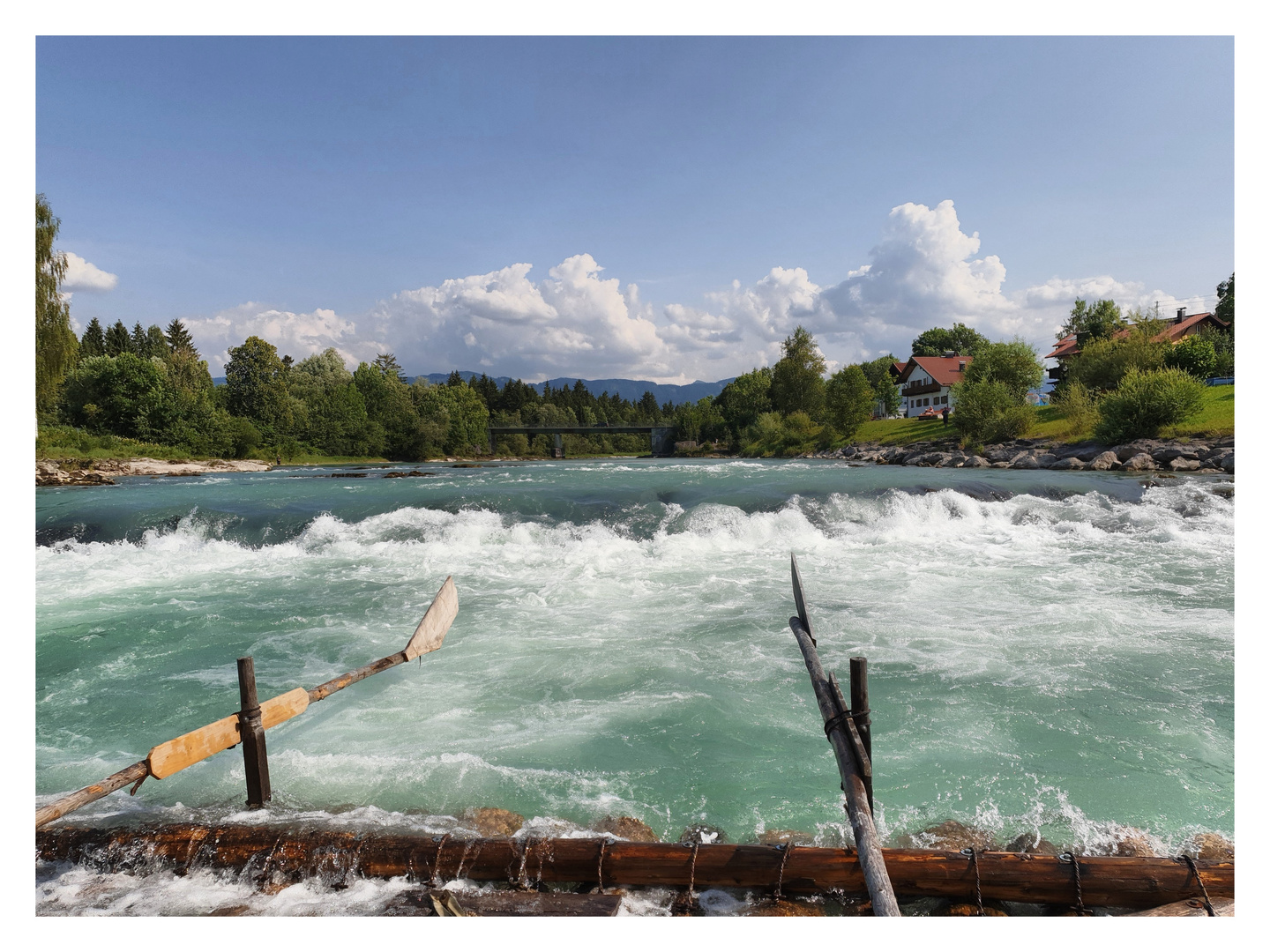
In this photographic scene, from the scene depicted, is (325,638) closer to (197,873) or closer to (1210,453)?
(197,873)

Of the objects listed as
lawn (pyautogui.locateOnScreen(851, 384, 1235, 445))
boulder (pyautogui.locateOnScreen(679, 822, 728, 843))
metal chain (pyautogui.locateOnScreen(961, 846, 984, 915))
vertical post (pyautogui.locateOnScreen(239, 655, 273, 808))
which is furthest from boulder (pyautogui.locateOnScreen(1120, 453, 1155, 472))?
vertical post (pyautogui.locateOnScreen(239, 655, 273, 808))

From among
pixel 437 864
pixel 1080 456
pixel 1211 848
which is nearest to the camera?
pixel 437 864

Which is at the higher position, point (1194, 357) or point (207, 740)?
point (1194, 357)

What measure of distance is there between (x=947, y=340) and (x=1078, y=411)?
69.8 m

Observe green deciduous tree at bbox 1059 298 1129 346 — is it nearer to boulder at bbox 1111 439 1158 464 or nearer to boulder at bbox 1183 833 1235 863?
boulder at bbox 1111 439 1158 464

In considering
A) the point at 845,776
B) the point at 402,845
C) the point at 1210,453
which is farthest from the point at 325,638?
the point at 1210,453

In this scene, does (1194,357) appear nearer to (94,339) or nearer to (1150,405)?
(1150,405)

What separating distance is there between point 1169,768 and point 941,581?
7.06 metres

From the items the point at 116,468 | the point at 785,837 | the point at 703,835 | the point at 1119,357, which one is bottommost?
the point at 703,835

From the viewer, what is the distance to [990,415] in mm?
41812

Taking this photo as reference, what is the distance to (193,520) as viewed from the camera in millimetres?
17344

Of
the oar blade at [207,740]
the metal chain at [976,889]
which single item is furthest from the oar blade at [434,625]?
the metal chain at [976,889]

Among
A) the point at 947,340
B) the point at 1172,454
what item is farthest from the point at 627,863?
the point at 947,340

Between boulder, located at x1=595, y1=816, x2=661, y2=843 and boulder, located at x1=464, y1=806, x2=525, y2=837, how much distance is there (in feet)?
2.12
